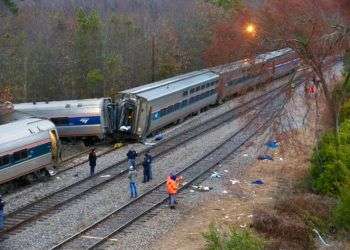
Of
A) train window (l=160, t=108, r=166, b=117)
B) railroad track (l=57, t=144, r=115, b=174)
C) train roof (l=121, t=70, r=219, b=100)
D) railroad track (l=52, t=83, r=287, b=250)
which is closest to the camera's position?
railroad track (l=52, t=83, r=287, b=250)

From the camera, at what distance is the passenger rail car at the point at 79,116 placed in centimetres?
3186

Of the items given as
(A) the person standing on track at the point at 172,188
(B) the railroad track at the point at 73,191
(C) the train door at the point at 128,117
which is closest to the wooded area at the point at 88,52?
(C) the train door at the point at 128,117

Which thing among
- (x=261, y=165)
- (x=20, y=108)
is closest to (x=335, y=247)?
(x=261, y=165)

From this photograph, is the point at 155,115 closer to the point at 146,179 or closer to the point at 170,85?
the point at 170,85

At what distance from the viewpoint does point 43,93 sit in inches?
1649

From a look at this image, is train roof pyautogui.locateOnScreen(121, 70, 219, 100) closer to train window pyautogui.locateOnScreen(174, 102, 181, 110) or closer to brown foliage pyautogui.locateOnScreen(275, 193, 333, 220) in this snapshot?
train window pyautogui.locateOnScreen(174, 102, 181, 110)

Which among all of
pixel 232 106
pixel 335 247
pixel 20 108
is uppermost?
pixel 335 247

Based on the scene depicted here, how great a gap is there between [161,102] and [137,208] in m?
13.0

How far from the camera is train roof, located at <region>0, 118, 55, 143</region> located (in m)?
24.1

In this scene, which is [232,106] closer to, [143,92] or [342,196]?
[143,92]

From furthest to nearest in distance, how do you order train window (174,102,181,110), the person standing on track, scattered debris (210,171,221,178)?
train window (174,102,181,110) → scattered debris (210,171,221,178) → the person standing on track

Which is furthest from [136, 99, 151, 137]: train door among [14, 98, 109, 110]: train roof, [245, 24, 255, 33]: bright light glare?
[245, 24, 255, 33]: bright light glare

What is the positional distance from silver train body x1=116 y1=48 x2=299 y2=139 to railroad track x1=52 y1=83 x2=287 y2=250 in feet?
12.6

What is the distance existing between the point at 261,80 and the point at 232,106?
1564 cm
